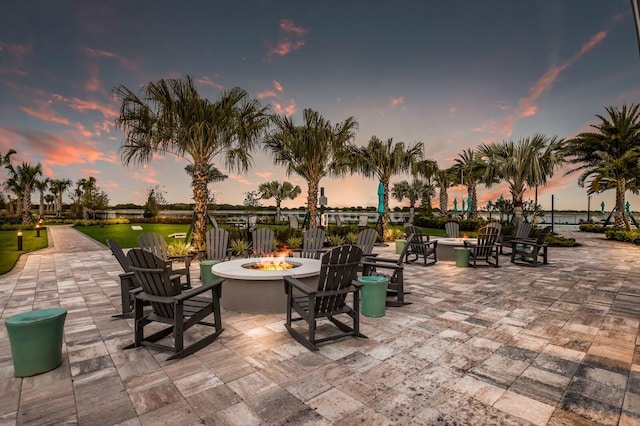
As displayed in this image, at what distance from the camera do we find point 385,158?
558 inches

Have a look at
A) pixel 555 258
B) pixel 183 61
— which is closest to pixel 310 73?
pixel 183 61

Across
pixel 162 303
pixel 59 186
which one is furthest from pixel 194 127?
pixel 59 186

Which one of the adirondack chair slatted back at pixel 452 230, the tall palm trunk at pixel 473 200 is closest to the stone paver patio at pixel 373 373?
the adirondack chair slatted back at pixel 452 230

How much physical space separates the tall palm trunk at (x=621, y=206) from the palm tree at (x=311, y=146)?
16309 mm

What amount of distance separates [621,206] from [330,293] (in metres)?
22.4

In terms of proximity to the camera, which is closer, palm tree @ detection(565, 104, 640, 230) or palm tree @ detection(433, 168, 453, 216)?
palm tree @ detection(565, 104, 640, 230)

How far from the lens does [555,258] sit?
10039mm

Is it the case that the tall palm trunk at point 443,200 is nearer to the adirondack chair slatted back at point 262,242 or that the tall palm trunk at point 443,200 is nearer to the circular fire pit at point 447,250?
the circular fire pit at point 447,250

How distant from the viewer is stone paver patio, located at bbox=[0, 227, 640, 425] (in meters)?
2.10

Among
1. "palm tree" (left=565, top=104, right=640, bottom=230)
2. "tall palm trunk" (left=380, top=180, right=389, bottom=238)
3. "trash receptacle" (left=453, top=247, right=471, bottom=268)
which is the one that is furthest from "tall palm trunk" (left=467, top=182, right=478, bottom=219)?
"trash receptacle" (left=453, top=247, right=471, bottom=268)

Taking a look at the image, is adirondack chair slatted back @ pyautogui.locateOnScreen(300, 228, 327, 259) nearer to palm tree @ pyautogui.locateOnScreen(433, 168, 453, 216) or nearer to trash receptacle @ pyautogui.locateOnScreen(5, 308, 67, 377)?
trash receptacle @ pyautogui.locateOnScreen(5, 308, 67, 377)

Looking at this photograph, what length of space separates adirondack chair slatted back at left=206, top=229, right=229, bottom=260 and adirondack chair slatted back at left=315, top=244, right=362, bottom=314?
449 cm

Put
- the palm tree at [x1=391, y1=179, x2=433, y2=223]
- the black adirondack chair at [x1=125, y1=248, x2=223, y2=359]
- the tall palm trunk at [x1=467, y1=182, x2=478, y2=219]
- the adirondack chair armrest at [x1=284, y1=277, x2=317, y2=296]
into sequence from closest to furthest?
the black adirondack chair at [x1=125, y1=248, x2=223, y2=359], the adirondack chair armrest at [x1=284, y1=277, x2=317, y2=296], the tall palm trunk at [x1=467, y1=182, x2=478, y2=219], the palm tree at [x1=391, y1=179, x2=433, y2=223]

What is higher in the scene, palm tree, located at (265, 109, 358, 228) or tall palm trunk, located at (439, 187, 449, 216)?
palm tree, located at (265, 109, 358, 228)
